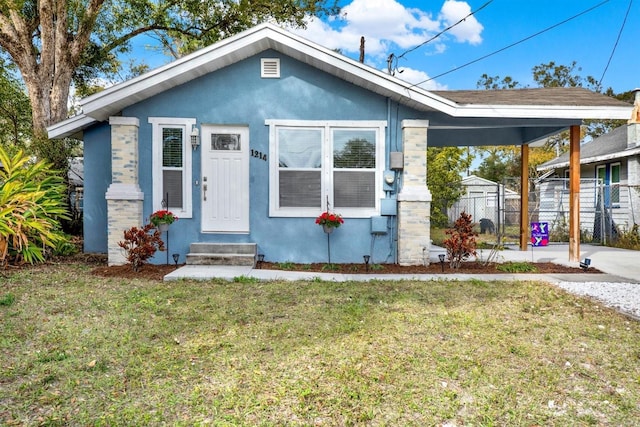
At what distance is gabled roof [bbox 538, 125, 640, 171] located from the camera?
12.9 metres

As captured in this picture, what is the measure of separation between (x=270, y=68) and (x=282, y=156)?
162 cm

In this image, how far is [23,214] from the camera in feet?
21.7

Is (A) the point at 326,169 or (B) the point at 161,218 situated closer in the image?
(B) the point at 161,218

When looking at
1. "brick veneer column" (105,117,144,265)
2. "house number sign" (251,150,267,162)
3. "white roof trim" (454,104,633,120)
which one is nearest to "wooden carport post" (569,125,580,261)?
"white roof trim" (454,104,633,120)

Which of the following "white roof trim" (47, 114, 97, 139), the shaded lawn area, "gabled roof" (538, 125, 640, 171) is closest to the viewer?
the shaded lawn area

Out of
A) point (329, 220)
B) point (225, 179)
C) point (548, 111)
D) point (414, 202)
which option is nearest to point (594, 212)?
point (548, 111)

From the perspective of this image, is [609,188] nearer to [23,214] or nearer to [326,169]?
[326,169]

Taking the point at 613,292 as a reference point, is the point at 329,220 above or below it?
above

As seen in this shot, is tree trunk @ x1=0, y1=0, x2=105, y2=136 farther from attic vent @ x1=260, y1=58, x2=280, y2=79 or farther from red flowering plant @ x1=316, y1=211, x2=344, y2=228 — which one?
red flowering plant @ x1=316, y1=211, x2=344, y2=228

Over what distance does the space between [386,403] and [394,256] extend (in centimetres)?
499

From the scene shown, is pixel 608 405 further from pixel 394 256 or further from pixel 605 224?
pixel 605 224

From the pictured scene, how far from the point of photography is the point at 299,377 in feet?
9.08

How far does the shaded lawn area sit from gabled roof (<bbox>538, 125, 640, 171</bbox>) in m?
10.8

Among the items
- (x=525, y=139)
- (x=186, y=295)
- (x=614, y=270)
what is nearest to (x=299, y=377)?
(x=186, y=295)
